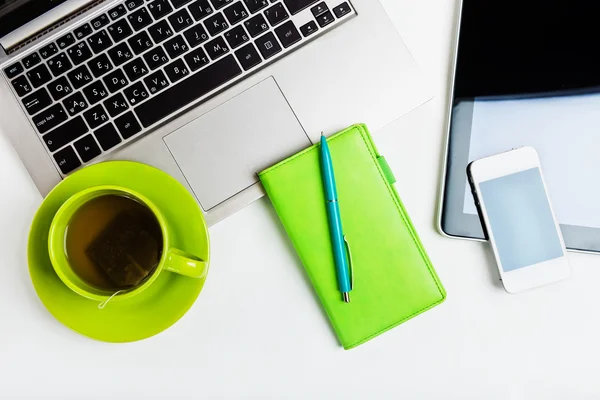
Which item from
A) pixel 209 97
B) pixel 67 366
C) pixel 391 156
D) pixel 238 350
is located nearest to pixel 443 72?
pixel 391 156

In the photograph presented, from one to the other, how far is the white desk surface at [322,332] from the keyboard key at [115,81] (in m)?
0.14

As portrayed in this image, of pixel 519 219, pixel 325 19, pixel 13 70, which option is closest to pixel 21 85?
pixel 13 70

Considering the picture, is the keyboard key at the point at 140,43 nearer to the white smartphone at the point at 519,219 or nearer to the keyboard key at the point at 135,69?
the keyboard key at the point at 135,69

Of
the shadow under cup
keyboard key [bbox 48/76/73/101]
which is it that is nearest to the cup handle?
the shadow under cup

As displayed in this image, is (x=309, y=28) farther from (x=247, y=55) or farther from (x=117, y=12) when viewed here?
(x=117, y=12)

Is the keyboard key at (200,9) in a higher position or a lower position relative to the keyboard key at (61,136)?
higher

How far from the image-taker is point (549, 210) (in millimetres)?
584

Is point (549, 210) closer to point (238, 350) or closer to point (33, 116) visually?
point (238, 350)

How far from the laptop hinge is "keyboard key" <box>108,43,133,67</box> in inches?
2.1

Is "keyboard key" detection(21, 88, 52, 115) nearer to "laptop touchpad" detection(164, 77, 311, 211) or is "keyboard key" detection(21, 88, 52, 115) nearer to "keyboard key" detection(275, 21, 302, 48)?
"laptop touchpad" detection(164, 77, 311, 211)

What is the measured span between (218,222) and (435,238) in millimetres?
253

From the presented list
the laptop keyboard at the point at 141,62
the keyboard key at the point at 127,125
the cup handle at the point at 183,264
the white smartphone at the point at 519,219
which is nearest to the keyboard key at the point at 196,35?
the laptop keyboard at the point at 141,62

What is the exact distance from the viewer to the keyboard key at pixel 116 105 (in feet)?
1.80

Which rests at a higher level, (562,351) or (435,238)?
(435,238)
